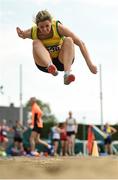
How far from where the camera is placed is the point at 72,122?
54.0 feet

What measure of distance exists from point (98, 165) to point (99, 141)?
48.3ft

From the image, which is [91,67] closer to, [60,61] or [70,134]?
[60,61]

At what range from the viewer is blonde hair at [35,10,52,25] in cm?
705

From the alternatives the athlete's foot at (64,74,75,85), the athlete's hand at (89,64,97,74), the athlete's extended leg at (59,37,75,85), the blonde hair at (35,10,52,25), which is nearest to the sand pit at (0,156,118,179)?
the athlete's foot at (64,74,75,85)

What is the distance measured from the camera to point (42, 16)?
278 inches

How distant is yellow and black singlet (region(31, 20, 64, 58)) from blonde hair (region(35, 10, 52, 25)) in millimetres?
150

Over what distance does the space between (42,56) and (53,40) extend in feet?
1.18

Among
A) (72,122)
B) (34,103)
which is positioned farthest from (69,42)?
(72,122)

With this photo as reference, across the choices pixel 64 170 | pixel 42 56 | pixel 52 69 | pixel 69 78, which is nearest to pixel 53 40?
pixel 42 56

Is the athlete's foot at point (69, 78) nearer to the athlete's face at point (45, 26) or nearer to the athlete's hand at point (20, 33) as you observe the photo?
the athlete's face at point (45, 26)

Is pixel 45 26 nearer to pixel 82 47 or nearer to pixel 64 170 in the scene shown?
pixel 82 47

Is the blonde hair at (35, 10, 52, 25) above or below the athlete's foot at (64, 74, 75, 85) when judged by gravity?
above

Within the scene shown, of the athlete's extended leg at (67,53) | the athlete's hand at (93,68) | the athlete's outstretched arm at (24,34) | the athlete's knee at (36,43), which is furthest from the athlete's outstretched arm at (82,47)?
the athlete's outstretched arm at (24,34)

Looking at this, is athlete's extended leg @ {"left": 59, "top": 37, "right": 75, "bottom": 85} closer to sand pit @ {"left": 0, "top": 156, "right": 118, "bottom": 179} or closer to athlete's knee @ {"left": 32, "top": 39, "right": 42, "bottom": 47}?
athlete's knee @ {"left": 32, "top": 39, "right": 42, "bottom": 47}
